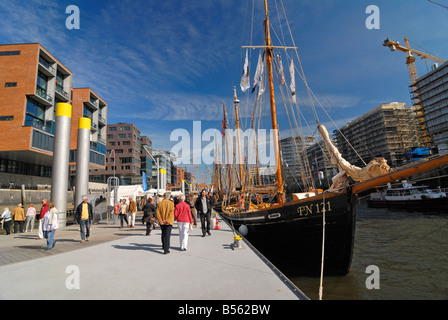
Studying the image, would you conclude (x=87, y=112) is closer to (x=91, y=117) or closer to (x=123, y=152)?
(x=91, y=117)

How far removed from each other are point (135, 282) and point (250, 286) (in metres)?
2.26

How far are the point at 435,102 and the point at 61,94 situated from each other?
101303mm

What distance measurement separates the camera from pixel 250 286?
408 cm

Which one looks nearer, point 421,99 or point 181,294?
point 181,294

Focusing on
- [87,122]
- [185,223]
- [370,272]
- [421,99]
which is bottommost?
[370,272]

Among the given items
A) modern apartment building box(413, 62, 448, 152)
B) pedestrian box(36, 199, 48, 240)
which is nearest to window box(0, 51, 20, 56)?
pedestrian box(36, 199, 48, 240)

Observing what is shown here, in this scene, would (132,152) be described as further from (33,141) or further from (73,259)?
(73,259)

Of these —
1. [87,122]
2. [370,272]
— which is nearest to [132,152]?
[87,122]

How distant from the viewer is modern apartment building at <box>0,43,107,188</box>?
29.8 meters

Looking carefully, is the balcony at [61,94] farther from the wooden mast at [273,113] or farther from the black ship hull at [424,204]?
the black ship hull at [424,204]

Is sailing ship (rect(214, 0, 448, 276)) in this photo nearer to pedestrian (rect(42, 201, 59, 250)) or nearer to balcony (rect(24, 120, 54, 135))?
pedestrian (rect(42, 201, 59, 250))

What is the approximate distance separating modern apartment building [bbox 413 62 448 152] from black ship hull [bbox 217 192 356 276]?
78557 mm
